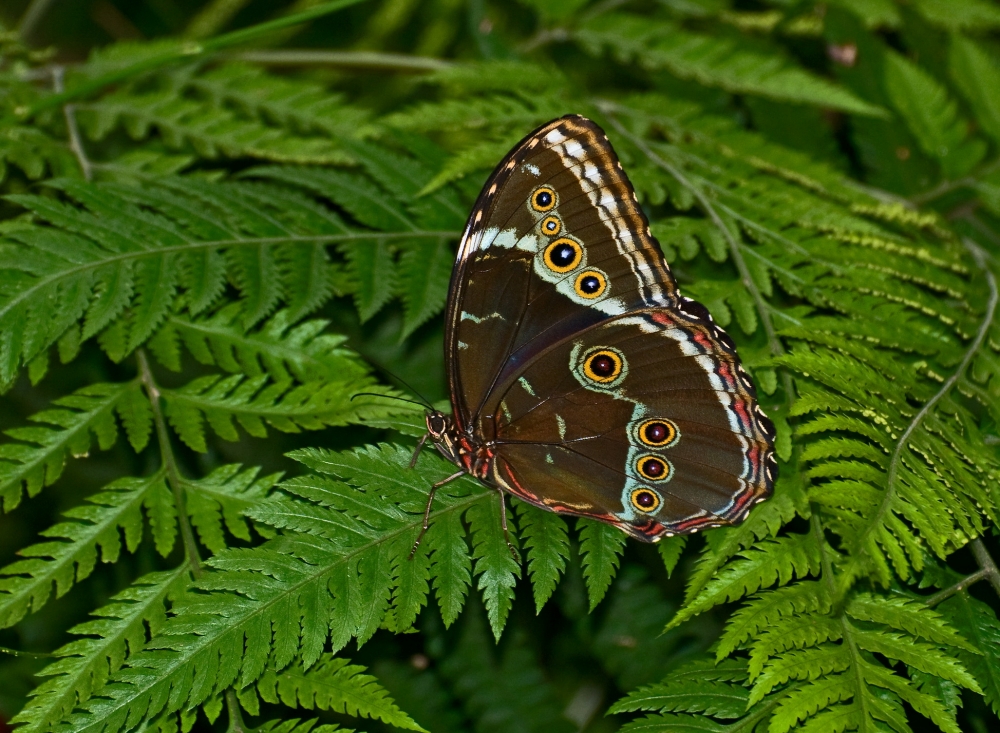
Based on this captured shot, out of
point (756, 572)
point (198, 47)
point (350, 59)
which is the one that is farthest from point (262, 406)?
point (350, 59)

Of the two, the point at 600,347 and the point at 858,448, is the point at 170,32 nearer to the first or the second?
the point at 600,347

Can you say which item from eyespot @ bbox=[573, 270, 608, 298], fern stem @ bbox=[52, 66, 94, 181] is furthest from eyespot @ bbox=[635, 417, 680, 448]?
fern stem @ bbox=[52, 66, 94, 181]

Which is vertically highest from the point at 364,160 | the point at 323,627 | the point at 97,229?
the point at 364,160

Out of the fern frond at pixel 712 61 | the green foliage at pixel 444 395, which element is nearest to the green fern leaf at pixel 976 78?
the green foliage at pixel 444 395

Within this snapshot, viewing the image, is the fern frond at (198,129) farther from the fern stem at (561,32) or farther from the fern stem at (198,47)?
the fern stem at (561,32)

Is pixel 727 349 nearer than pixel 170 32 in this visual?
Yes

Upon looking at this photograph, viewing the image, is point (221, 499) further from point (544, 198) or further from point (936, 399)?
point (936, 399)

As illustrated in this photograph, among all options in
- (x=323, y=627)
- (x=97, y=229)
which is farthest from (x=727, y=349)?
(x=97, y=229)
